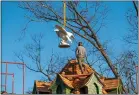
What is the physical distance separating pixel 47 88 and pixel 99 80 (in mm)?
1029

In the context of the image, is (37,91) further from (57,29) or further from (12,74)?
(57,29)

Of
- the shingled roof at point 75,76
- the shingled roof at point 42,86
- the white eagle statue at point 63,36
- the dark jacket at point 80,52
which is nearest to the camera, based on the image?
the white eagle statue at point 63,36

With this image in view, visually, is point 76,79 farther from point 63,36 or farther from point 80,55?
point 63,36

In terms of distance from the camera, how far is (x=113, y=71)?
40.8 ft

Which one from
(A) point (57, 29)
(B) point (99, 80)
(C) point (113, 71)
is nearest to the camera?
(A) point (57, 29)

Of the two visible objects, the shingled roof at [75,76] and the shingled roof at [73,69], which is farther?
the shingled roof at [73,69]

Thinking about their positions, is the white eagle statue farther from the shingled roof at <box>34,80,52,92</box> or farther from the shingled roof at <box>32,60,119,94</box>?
the shingled roof at <box>34,80,52,92</box>

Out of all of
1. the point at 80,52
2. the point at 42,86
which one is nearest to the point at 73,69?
the point at 80,52

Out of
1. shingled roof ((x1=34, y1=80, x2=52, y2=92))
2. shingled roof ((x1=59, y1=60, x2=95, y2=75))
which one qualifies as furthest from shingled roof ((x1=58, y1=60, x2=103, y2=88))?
shingled roof ((x1=34, y1=80, x2=52, y2=92))

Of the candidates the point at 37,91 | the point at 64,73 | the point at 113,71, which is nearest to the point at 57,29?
the point at 64,73

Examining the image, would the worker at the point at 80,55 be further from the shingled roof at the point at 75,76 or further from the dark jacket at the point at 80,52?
the shingled roof at the point at 75,76

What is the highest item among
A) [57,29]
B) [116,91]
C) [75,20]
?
[75,20]

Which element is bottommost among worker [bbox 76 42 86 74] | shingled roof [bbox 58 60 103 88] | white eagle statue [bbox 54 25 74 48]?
shingled roof [bbox 58 60 103 88]

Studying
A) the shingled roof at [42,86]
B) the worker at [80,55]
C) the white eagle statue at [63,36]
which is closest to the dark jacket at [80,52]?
the worker at [80,55]
